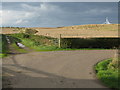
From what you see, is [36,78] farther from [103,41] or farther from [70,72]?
[103,41]

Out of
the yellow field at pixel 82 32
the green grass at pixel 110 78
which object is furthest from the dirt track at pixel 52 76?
the yellow field at pixel 82 32

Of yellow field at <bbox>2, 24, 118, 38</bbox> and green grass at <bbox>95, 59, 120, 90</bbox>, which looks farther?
yellow field at <bbox>2, 24, 118, 38</bbox>

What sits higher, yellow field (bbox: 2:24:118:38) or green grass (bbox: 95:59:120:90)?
yellow field (bbox: 2:24:118:38)

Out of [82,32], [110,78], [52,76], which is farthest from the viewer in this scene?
[82,32]

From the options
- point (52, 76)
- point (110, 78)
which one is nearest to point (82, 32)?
point (52, 76)

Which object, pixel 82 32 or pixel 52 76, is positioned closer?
pixel 52 76

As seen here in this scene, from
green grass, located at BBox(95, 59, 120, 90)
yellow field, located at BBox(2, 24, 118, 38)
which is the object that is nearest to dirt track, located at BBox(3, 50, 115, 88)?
green grass, located at BBox(95, 59, 120, 90)

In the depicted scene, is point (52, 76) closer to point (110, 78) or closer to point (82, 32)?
point (110, 78)

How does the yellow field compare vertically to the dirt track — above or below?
above

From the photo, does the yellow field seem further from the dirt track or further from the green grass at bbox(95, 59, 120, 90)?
the green grass at bbox(95, 59, 120, 90)

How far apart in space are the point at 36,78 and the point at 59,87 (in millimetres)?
1833

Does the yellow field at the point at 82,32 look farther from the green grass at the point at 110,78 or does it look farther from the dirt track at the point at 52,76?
the green grass at the point at 110,78

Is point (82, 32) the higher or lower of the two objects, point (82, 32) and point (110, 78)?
the higher

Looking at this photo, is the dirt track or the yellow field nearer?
the dirt track
